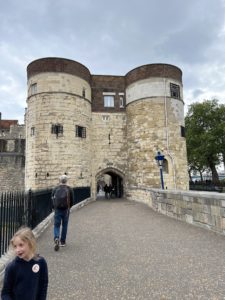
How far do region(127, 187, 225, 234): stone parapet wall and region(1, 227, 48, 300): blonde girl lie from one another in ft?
17.8

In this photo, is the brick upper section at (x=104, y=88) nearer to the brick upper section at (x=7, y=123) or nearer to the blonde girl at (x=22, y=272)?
the blonde girl at (x=22, y=272)

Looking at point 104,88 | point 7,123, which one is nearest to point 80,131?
point 104,88

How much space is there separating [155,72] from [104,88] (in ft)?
16.8

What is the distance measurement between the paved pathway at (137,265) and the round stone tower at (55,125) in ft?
39.8

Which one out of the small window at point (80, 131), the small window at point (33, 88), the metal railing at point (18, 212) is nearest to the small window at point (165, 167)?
the small window at point (80, 131)

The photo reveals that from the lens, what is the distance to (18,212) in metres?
6.12

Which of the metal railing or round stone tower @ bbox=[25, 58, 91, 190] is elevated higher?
round stone tower @ bbox=[25, 58, 91, 190]

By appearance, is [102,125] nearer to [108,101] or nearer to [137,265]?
[108,101]

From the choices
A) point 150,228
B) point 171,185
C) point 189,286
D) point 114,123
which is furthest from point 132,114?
point 189,286

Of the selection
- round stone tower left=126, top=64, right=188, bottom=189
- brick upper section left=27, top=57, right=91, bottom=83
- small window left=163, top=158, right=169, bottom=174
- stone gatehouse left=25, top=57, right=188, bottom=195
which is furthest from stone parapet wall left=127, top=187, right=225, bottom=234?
brick upper section left=27, top=57, right=91, bottom=83

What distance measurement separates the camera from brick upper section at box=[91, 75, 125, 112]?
23.2 m

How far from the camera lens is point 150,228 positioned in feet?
25.3

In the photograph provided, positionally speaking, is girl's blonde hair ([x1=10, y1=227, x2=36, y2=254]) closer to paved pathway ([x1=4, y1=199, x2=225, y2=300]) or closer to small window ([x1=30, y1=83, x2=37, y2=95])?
paved pathway ([x1=4, y1=199, x2=225, y2=300])

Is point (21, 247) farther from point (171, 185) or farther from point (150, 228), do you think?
point (171, 185)
